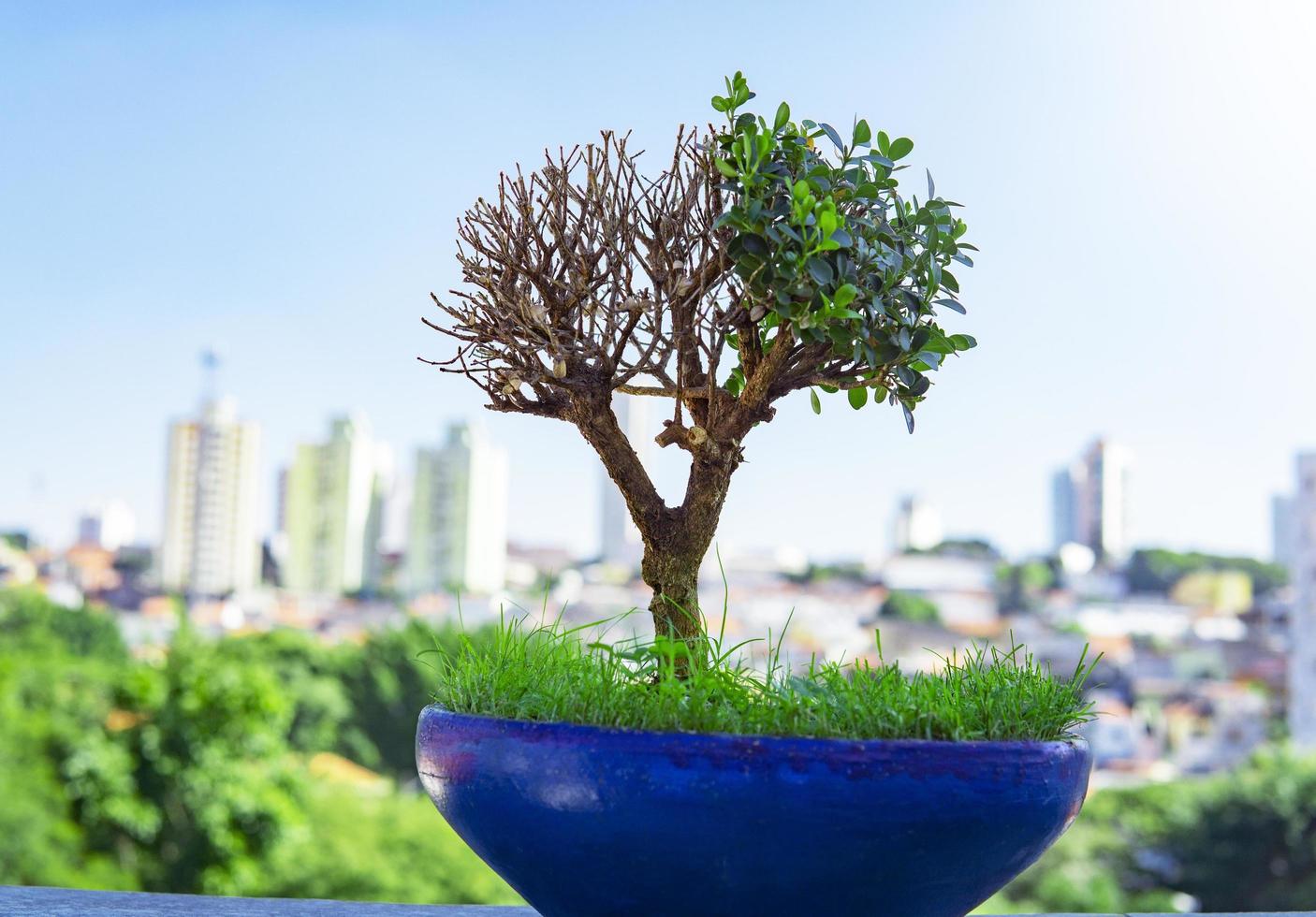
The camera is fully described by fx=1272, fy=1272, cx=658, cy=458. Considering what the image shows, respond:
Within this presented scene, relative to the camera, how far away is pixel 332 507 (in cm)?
4703

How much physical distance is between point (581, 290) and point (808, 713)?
0.35 m

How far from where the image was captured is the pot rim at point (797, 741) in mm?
653

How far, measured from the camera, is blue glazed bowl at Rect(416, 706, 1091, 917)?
0.65 metres

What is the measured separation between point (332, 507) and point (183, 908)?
4744cm

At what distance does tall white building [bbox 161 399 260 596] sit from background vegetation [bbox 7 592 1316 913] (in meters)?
14.9

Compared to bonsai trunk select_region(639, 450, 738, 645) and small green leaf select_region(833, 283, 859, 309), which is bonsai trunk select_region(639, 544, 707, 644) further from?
small green leaf select_region(833, 283, 859, 309)

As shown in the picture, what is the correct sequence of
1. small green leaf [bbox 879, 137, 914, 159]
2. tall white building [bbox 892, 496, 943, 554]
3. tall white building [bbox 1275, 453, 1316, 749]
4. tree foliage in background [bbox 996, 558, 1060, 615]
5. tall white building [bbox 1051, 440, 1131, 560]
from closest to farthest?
1. small green leaf [bbox 879, 137, 914, 159]
2. tall white building [bbox 1275, 453, 1316, 749]
3. tree foliage in background [bbox 996, 558, 1060, 615]
4. tall white building [bbox 1051, 440, 1131, 560]
5. tall white building [bbox 892, 496, 943, 554]

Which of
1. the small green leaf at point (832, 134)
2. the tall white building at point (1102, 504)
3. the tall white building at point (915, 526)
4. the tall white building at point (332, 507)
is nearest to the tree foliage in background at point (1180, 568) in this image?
the tall white building at point (1102, 504)

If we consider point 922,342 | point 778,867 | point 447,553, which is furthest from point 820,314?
point 447,553

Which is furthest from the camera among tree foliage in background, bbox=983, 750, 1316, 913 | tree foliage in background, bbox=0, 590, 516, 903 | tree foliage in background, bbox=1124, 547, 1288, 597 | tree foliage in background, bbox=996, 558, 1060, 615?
tree foliage in background, bbox=1124, 547, 1288, 597

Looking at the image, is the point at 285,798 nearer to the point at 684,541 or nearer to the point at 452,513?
A: the point at 684,541

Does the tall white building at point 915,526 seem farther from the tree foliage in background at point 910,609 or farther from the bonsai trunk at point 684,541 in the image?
the bonsai trunk at point 684,541

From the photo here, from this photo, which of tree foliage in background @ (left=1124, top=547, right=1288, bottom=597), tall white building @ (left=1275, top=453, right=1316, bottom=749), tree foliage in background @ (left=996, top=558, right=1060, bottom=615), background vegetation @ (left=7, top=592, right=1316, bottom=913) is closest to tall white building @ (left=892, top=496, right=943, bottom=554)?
tree foliage in background @ (left=996, top=558, right=1060, bottom=615)

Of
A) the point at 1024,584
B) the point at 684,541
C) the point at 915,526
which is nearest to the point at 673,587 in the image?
the point at 684,541
